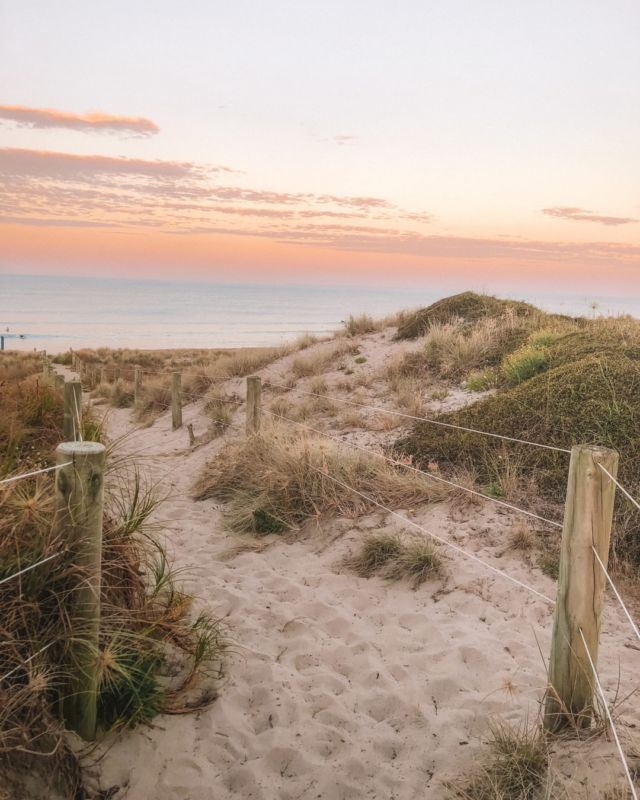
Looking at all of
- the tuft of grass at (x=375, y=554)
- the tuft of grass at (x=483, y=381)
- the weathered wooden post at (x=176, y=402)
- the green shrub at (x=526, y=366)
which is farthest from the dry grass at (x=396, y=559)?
the weathered wooden post at (x=176, y=402)

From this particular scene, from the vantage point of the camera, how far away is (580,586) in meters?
2.93

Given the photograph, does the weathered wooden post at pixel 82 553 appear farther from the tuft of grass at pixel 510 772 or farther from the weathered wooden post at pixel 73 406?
the weathered wooden post at pixel 73 406

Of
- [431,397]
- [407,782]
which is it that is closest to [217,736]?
[407,782]

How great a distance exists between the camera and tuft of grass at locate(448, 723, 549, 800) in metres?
2.74

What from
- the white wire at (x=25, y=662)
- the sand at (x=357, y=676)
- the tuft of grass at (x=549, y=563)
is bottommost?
the sand at (x=357, y=676)

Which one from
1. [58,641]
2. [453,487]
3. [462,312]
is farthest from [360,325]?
[58,641]

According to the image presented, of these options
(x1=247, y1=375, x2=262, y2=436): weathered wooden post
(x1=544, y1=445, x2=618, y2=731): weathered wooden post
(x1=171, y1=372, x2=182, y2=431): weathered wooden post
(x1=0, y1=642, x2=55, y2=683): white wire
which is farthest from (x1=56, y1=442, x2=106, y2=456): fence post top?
(x1=171, y1=372, x2=182, y2=431): weathered wooden post

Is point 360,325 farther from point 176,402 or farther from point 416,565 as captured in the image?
point 416,565

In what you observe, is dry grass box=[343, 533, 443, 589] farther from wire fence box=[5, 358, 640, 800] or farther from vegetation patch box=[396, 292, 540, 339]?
vegetation patch box=[396, 292, 540, 339]

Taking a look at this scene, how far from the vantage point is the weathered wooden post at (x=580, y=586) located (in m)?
2.86

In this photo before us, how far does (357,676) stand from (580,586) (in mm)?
1738

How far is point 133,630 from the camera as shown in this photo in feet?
11.2

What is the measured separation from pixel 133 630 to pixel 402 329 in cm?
1239

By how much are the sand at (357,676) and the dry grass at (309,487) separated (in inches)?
9.6
